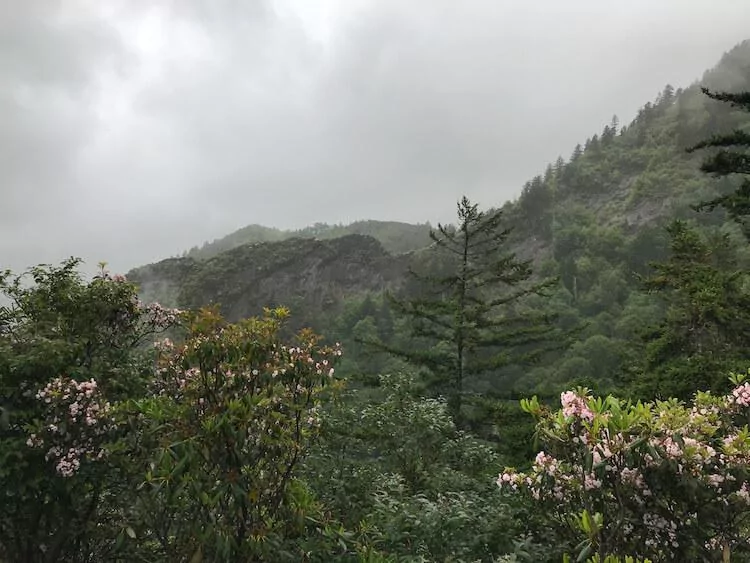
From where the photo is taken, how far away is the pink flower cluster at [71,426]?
5.53 meters

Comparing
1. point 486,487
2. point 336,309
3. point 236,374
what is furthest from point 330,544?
point 336,309

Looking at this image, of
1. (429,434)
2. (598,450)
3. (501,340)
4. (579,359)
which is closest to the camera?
(598,450)

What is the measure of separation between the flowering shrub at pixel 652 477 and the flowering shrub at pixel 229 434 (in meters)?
2.03

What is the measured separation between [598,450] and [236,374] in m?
2.72

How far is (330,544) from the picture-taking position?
4.36 meters

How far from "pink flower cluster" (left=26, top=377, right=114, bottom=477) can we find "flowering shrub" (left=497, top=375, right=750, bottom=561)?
4.37m

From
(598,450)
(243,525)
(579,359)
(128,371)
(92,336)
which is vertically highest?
(92,336)

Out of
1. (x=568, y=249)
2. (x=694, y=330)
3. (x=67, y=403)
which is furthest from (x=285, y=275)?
(x=67, y=403)

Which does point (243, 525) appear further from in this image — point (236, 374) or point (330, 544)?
point (236, 374)

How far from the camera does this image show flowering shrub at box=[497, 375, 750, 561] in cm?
360

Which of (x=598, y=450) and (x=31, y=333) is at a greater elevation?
(x=31, y=333)

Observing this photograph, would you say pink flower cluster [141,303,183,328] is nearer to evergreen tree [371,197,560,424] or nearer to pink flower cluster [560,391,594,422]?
pink flower cluster [560,391,594,422]

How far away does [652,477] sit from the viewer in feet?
12.1

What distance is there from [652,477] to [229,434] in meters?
2.97
